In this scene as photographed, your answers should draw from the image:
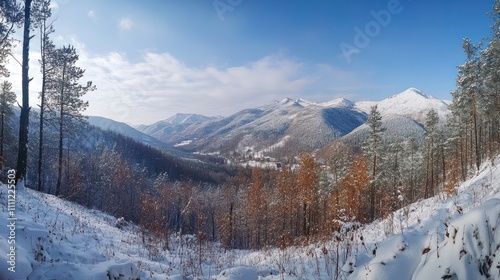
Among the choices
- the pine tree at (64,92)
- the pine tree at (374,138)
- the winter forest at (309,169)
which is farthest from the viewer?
the pine tree at (374,138)

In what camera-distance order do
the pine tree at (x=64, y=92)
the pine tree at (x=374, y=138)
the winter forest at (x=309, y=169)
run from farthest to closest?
the pine tree at (x=374, y=138) < the pine tree at (x=64, y=92) < the winter forest at (x=309, y=169)

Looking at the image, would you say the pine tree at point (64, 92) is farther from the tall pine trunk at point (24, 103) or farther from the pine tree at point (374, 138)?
the pine tree at point (374, 138)

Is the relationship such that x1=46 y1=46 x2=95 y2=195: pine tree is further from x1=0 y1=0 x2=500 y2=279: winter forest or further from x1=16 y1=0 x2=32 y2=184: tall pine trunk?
x1=16 y1=0 x2=32 y2=184: tall pine trunk

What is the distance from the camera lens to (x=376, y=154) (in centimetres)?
2975

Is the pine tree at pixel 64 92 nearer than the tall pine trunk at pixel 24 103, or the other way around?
the tall pine trunk at pixel 24 103

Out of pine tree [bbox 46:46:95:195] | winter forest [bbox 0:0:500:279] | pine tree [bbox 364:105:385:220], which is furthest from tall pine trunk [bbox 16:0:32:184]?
pine tree [bbox 364:105:385:220]

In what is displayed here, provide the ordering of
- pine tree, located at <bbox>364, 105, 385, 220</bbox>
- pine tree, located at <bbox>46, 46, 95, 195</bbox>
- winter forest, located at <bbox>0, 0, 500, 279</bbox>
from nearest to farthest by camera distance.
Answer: winter forest, located at <bbox>0, 0, 500, 279</bbox> < pine tree, located at <bbox>46, 46, 95, 195</bbox> < pine tree, located at <bbox>364, 105, 385, 220</bbox>

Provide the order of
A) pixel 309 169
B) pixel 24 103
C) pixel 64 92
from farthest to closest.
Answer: pixel 309 169 → pixel 64 92 → pixel 24 103

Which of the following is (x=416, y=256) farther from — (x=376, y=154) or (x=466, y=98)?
(x=466, y=98)

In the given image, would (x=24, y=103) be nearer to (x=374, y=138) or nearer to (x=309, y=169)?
(x=309, y=169)

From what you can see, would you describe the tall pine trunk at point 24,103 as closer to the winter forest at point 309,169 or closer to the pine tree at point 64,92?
the winter forest at point 309,169

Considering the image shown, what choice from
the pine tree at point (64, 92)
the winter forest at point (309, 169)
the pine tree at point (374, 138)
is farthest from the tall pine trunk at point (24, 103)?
the pine tree at point (374, 138)

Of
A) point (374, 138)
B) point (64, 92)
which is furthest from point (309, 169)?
point (64, 92)

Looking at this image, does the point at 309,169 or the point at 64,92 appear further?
the point at 309,169
